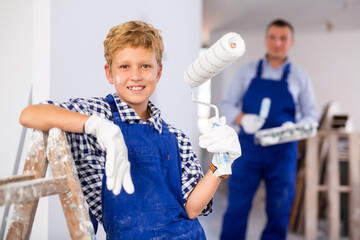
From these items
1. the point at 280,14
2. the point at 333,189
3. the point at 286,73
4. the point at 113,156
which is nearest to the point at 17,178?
the point at 113,156

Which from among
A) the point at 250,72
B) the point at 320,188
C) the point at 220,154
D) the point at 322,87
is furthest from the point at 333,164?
the point at 322,87

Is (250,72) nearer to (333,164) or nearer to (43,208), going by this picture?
(333,164)

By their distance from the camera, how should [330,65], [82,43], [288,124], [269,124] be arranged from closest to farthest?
[82,43] → [288,124] → [269,124] → [330,65]

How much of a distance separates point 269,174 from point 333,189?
35.8 inches

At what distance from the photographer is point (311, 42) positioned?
5766 mm

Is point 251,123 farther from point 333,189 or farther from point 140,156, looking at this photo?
point 140,156

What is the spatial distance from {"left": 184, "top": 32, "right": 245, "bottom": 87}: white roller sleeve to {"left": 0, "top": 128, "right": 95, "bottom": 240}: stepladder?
0.38 meters

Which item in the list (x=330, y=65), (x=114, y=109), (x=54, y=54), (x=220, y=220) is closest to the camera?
(x=114, y=109)

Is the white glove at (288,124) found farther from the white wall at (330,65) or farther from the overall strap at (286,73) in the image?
the white wall at (330,65)

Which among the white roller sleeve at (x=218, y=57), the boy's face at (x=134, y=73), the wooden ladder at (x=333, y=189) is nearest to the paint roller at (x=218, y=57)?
the white roller sleeve at (x=218, y=57)

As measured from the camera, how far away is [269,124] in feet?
7.73

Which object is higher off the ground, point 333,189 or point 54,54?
point 54,54

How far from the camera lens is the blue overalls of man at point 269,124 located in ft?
7.43

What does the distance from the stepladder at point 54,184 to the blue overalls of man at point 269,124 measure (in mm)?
1558
